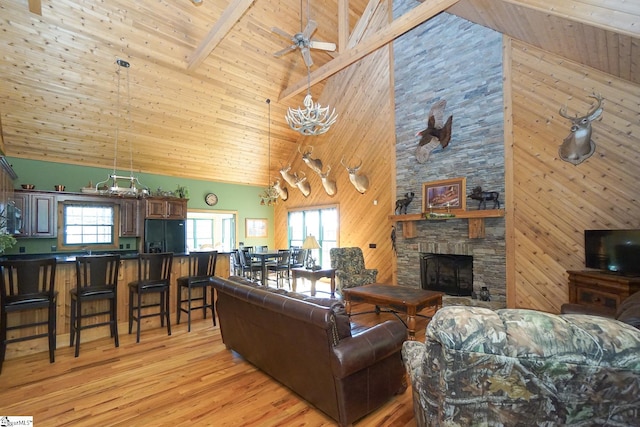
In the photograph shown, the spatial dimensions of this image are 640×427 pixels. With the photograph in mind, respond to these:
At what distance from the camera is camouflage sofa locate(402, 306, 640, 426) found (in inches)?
49.0

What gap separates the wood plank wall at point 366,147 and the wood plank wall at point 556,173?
8.19 feet

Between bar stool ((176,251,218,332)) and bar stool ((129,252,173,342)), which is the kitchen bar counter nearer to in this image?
bar stool ((129,252,173,342))

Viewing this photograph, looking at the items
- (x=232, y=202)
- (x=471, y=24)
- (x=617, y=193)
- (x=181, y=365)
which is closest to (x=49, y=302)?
(x=181, y=365)

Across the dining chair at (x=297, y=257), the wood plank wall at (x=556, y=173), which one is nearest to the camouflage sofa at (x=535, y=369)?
the wood plank wall at (x=556, y=173)

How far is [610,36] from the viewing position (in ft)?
11.2

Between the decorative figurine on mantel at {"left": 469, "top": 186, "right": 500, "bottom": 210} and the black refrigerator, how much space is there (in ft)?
23.1

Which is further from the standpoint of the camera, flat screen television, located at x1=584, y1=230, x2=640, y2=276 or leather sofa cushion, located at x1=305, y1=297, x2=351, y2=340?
flat screen television, located at x1=584, y1=230, x2=640, y2=276

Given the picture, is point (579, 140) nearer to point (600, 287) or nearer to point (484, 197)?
point (484, 197)

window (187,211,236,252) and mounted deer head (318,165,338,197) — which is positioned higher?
mounted deer head (318,165,338,197)

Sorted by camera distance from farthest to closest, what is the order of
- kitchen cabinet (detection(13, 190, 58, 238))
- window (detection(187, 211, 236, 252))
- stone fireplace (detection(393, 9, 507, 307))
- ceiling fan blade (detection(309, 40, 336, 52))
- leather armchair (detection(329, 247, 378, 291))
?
window (detection(187, 211, 236, 252)), leather armchair (detection(329, 247, 378, 291)), kitchen cabinet (detection(13, 190, 58, 238)), stone fireplace (detection(393, 9, 507, 307)), ceiling fan blade (detection(309, 40, 336, 52))

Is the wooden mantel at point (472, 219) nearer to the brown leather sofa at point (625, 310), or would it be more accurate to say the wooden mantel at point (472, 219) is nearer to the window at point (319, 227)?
the brown leather sofa at point (625, 310)

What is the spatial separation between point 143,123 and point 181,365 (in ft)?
18.5

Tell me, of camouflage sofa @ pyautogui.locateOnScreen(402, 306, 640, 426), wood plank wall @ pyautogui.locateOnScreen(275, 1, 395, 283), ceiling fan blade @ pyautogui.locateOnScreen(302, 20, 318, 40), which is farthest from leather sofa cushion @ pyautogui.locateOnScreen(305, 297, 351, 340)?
wood plank wall @ pyautogui.locateOnScreen(275, 1, 395, 283)

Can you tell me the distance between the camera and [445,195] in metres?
5.88
